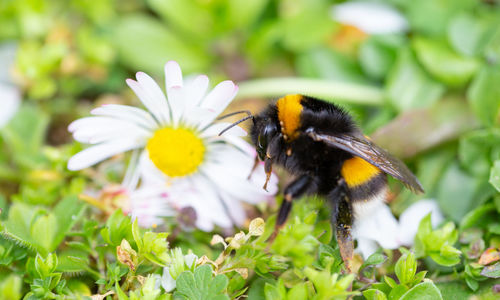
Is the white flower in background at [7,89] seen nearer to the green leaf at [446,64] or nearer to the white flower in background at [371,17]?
the white flower in background at [371,17]

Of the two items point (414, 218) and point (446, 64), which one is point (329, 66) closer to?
point (446, 64)

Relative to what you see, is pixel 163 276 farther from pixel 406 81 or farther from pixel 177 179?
pixel 406 81

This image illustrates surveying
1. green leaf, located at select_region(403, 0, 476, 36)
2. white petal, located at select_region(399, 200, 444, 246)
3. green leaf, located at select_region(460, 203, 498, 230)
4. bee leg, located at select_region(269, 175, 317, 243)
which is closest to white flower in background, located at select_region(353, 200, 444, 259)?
white petal, located at select_region(399, 200, 444, 246)

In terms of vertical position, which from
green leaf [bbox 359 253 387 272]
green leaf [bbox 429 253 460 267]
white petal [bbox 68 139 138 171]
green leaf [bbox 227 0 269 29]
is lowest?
green leaf [bbox 429 253 460 267]

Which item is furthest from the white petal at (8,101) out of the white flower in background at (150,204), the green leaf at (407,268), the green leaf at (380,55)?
the green leaf at (407,268)

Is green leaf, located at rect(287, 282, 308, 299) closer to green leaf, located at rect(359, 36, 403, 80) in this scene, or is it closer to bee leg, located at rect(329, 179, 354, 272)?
bee leg, located at rect(329, 179, 354, 272)

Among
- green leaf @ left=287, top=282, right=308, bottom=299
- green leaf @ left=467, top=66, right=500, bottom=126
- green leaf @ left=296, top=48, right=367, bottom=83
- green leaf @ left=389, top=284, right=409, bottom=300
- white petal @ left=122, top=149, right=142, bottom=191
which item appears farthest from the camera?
green leaf @ left=296, top=48, right=367, bottom=83
